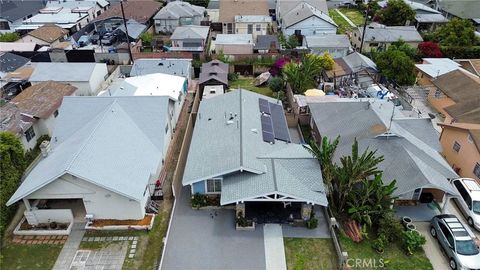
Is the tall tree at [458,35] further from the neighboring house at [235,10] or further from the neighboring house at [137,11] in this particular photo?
the neighboring house at [137,11]

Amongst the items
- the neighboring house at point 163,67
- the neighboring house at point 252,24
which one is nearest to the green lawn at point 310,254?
the neighboring house at point 163,67

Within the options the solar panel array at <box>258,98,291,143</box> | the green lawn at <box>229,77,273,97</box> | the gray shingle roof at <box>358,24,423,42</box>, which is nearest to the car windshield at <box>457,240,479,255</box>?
the solar panel array at <box>258,98,291,143</box>

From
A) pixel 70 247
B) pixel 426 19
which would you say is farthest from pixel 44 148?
pixel 426 19

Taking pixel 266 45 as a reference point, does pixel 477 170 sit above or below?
below

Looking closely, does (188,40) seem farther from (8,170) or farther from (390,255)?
(390,255)

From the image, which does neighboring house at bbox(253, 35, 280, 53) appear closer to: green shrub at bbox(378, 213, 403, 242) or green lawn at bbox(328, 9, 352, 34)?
green lawn at bbox(328, 9, 352, 34)

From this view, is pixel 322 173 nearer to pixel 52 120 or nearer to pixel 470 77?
pixel 470 77
